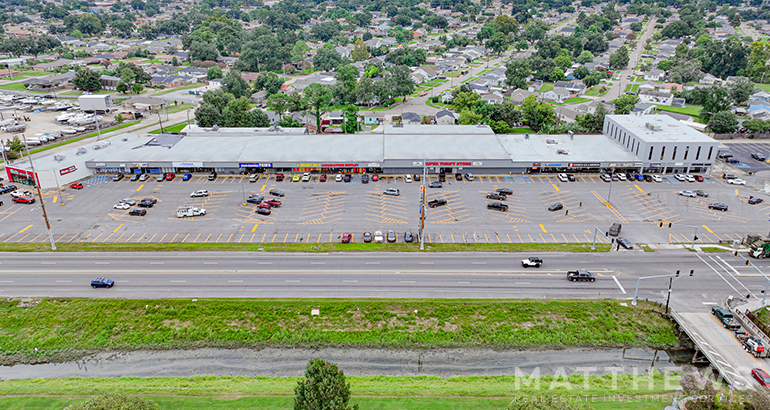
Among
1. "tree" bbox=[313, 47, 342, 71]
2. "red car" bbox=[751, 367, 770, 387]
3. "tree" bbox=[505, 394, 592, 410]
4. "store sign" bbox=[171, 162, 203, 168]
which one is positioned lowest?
"red car" bbox=[751, 367, 770, 387]

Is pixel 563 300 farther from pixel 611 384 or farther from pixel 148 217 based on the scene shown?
pixel 148 217

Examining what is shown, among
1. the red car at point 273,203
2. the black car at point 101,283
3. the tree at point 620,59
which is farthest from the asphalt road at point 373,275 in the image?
the tree at point 620,59

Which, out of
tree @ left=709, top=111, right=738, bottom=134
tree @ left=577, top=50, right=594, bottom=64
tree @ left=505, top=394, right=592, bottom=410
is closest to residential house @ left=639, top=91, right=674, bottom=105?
tree @ left=709, top=111, right=738, bottom=134

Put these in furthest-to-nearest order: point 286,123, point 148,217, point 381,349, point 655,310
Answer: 1. point 286,123
2. point 148,217
3. point 655,310
4. point 381,349

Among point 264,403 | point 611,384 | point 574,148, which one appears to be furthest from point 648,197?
point 264,403

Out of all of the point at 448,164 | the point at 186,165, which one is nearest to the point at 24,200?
the point at 186,165

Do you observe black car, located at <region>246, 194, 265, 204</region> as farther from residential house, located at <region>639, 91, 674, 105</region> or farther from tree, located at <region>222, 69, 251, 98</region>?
residential house, located at <region>639, 91, 674, 105</region>

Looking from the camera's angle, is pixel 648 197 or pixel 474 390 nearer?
pixel 474 390

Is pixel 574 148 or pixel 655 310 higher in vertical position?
pixel 574 148
